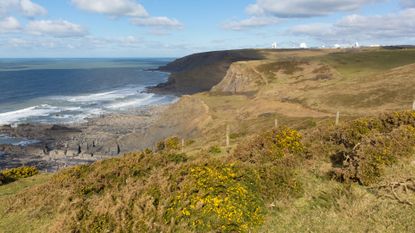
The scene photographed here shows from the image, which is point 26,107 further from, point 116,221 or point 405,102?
point 116,221

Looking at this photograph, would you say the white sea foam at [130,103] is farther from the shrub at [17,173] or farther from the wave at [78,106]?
the shrub at [17,173]

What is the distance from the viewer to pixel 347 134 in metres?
15.7

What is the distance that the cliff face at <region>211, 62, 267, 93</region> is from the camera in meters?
91.6

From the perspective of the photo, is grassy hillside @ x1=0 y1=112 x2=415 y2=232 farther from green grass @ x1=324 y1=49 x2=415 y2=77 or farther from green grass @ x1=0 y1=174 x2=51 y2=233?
green grass @ x1=324 y1=49 x2=415 y2=77

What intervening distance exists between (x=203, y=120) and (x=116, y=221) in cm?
5260

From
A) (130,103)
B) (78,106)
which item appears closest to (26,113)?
(78,106)

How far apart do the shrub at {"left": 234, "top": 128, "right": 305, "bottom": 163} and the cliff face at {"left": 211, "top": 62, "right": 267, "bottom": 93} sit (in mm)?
72201

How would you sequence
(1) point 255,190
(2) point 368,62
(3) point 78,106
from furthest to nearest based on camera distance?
1. (2) point 368,62
2. (3) point 78,106
3. (1) point 255,190

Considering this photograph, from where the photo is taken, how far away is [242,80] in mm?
98188

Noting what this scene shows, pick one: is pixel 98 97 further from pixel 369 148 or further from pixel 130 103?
pixel 369 148

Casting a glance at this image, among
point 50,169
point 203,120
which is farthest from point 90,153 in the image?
point 203,120

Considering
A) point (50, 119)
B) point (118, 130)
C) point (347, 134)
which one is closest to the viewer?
point (347, 134)

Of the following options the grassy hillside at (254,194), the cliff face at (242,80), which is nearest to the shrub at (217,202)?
the grassy hillside at (254,194)

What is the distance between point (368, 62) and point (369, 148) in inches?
3743
